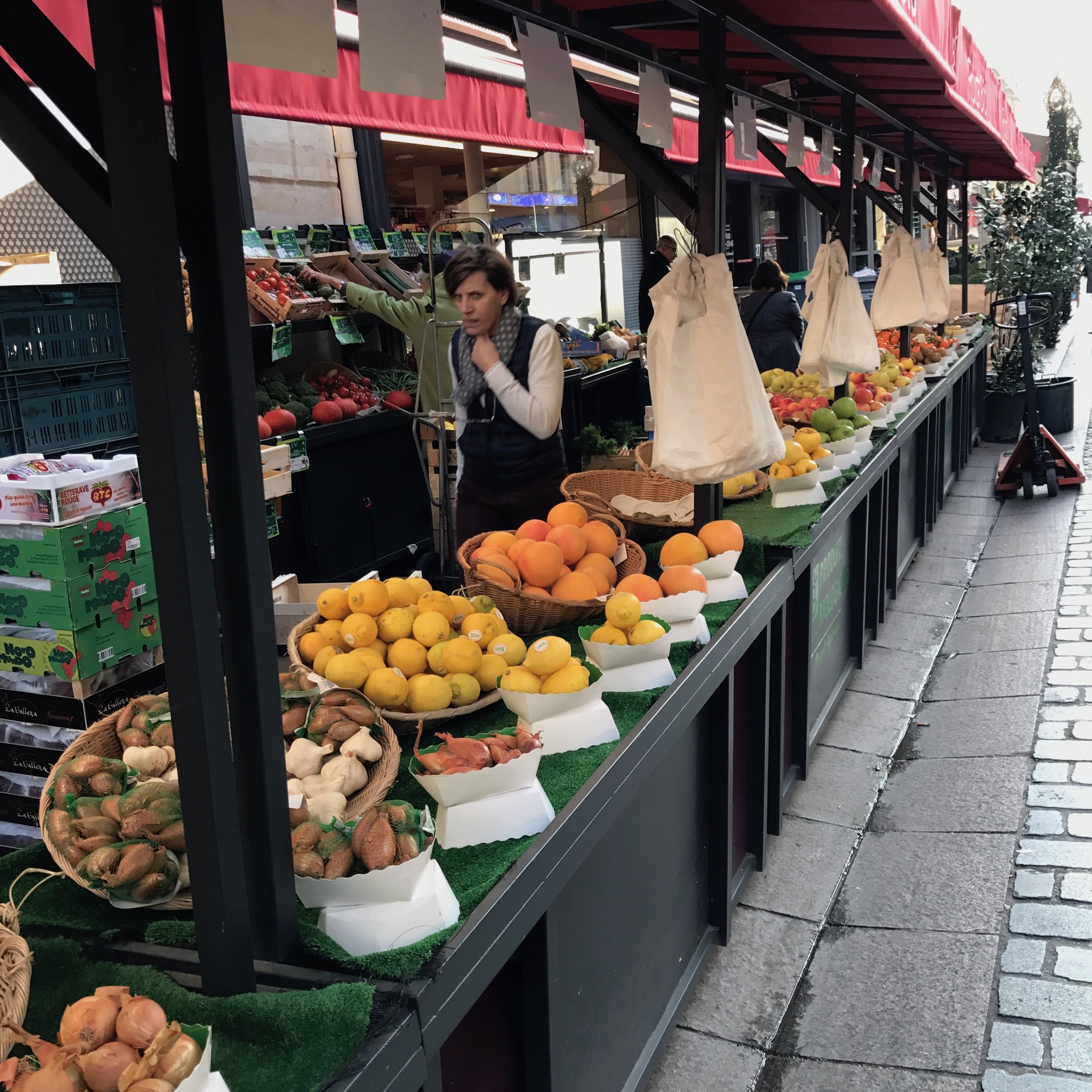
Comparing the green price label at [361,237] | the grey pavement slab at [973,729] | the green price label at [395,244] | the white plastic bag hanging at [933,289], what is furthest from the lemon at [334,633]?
the white plastic bag hanging at [933,289]

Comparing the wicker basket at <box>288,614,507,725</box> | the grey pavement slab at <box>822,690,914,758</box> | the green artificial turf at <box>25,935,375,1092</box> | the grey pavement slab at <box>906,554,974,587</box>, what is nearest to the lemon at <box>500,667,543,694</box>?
the wicker basket at <box>288,614,507,725</box>

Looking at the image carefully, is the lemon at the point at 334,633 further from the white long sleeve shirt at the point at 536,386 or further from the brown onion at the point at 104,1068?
the white long sleeve shirt at the point at 536,386

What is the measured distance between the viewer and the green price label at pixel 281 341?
20.0ft

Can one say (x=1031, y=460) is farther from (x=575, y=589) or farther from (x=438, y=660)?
(x=438, y=660)

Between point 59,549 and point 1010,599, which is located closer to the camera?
point 59,549

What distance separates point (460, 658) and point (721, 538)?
124cm

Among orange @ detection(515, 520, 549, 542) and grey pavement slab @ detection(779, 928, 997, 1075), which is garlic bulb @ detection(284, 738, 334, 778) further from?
grey pavement slab @ detection(779, 928, 997, 1075)

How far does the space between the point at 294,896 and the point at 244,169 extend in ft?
23.8

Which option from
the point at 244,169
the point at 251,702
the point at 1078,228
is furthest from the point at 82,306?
the point at 1078,228

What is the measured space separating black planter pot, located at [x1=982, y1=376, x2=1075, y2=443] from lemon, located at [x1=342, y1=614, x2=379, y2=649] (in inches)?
391

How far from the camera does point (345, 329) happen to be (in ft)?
22.6

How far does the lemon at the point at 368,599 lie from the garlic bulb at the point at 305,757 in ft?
2.01

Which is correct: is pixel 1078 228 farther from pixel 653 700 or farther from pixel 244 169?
pixel 653 700

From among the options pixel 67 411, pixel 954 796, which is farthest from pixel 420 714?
pixel 67 411
